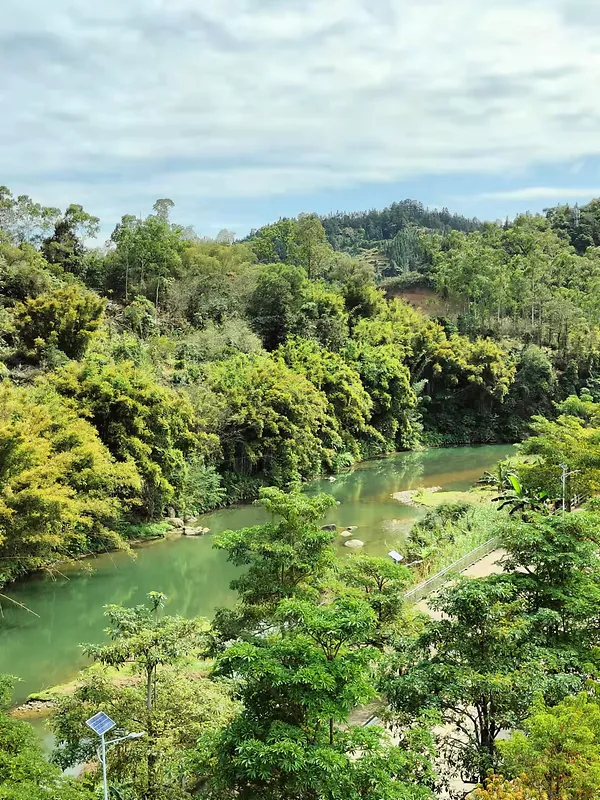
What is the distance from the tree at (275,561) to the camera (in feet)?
34.9

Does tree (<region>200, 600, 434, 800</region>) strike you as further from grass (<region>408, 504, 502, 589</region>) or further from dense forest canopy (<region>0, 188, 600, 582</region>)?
dense forest canopy (<region>0, 188, 600, 582</region>)

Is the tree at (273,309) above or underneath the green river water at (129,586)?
above

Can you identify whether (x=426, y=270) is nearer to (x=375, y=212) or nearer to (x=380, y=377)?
(x=380, y=377)

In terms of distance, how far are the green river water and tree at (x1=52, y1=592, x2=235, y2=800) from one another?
15.1 ft

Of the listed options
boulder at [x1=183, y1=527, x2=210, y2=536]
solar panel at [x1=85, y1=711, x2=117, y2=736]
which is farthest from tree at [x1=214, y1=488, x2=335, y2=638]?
boulder at [x1=183, y1=527, x2=210, y2=536]

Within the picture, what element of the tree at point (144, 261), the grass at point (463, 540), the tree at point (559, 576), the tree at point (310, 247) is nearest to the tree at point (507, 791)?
the tree at point (559, 576)

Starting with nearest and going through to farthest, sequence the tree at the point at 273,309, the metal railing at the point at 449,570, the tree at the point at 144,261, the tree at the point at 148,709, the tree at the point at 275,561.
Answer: the tree at the point at 148,709, the tree at the point at 275,561, the metal railing at the point at 449,570, the tree at the point at 144,261, the tree at the point at 273,309

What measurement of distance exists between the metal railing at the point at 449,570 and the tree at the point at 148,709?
5.53 meters

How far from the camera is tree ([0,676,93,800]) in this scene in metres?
6.20

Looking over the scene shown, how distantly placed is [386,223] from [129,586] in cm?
11365

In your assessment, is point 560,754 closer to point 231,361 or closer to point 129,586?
point 129,586

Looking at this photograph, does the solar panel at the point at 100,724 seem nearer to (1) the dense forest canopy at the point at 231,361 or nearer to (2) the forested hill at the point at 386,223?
(1) the dense forest canopy at the point at 231,361

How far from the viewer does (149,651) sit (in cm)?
869

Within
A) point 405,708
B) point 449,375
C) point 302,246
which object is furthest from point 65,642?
point 302,246
